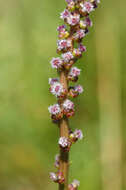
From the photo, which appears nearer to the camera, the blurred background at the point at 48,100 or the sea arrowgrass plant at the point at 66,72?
the sea arrowgrass plant at the point at 66,72

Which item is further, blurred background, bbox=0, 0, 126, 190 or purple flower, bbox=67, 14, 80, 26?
blurred background, bbox=0, 0, 126, 190

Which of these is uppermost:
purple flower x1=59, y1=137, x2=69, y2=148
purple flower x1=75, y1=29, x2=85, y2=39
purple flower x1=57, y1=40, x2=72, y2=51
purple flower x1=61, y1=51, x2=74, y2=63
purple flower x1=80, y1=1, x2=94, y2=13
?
purple flower x1=80, y1=1, x2=94, y2=13

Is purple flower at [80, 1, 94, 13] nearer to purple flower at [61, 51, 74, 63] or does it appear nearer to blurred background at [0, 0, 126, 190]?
purple flower at [61, 51, 74, 63]

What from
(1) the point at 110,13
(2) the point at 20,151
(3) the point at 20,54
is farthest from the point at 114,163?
(1) the point at 110,13

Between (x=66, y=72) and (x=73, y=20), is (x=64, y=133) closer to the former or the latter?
(x=66, y=72)

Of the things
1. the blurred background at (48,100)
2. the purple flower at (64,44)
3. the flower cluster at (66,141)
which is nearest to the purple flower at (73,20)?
the purple flower at (64,44)

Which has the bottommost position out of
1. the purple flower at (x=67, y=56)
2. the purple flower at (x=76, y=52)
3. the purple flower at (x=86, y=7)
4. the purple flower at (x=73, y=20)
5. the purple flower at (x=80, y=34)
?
the purple flower at (x=67, y=56)

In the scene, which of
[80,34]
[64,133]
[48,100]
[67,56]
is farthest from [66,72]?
[48,100]

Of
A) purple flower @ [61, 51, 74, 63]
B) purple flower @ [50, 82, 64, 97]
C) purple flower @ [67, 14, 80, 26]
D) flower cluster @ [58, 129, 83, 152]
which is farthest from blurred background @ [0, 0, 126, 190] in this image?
purple flower @ [67, 14, 80, 26]

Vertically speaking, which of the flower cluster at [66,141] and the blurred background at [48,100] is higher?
the blurred background at [48,100]

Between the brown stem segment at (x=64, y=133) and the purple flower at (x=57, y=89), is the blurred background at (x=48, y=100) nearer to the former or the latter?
the brown stem segment at (x=64, y=133)
